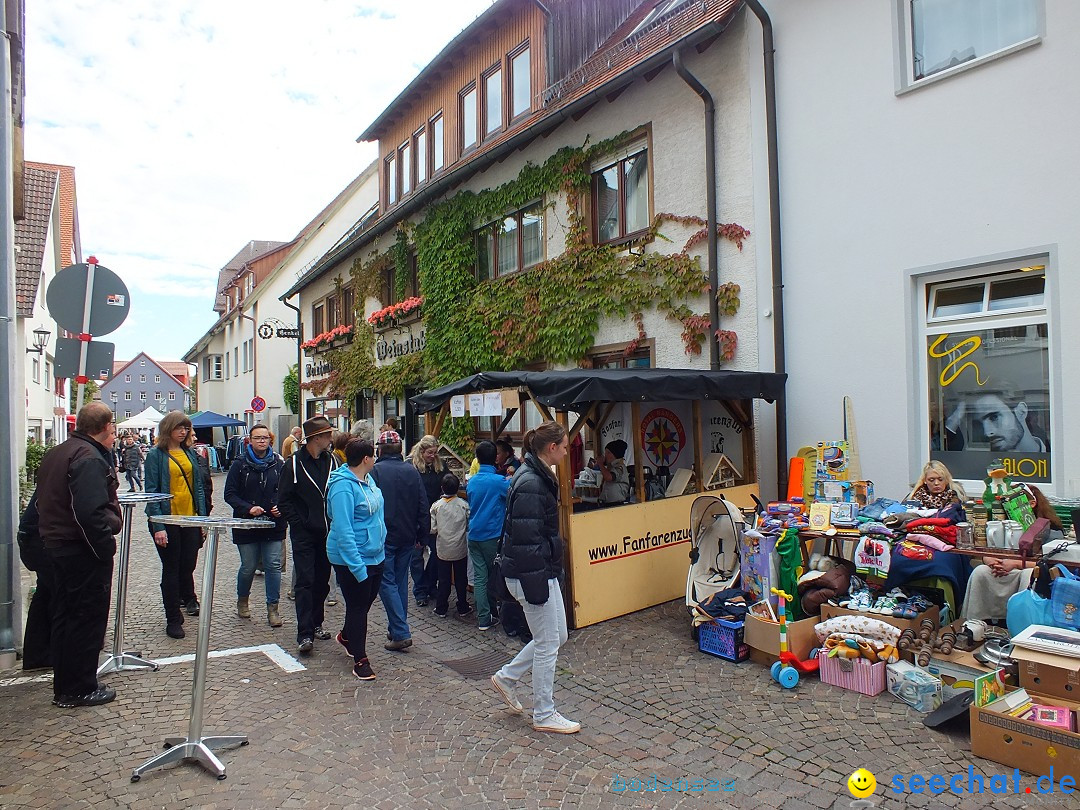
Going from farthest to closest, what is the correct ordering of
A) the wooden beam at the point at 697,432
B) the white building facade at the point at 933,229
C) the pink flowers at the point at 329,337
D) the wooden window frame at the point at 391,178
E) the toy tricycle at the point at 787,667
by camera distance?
the pink flowers at the point at 329,337
the wooden window frame at the point at 391,178
the wooden beam at the point at 697,432
the white building facade at the point at 933,229
the toy tricycle at the point at 787,667

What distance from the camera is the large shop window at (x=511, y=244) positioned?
1220 centimetres

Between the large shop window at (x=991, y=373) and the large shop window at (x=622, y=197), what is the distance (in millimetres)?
4176

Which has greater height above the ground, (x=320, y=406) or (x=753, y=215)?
(x=753, y=215)

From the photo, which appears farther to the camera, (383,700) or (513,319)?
(513,319)

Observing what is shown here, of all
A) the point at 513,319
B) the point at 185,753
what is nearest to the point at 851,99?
the point at 513,319

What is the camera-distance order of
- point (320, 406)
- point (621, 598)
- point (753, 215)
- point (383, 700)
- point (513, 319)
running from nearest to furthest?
point (383, 700) → point (621, 598) → point (753, 215) → point (513, 319) → point (320, 406)

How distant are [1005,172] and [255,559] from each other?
758cm

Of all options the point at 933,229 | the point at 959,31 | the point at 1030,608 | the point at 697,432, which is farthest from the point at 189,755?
the point at 959,31

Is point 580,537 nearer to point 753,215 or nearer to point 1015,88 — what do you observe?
point 753,215

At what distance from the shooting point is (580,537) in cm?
669

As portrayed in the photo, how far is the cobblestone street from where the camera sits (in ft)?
12.2

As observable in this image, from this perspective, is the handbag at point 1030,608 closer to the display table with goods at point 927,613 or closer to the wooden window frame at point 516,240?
the display table with goods at point 927,613

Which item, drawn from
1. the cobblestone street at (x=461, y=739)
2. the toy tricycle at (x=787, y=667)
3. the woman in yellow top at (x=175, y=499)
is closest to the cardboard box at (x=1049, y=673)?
the cobblestone street at (x=461, y=739)

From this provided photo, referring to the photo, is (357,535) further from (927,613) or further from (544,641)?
(927,613)
